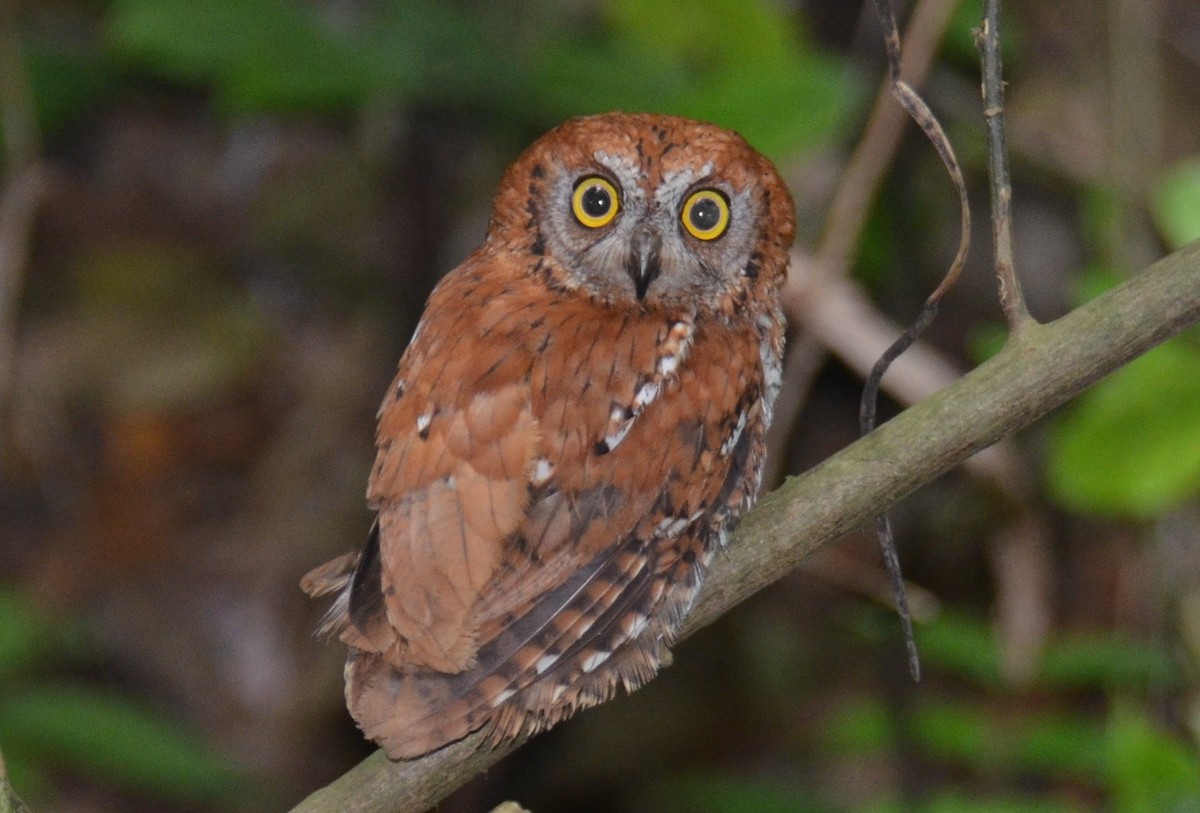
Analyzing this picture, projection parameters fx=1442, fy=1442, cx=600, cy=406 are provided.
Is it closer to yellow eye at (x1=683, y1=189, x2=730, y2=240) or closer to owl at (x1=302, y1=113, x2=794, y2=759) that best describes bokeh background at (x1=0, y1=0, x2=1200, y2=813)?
yellow eye at (x1=683, y1=189, x2=730, y2=240)

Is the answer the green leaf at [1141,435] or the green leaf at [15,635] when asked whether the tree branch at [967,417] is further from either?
the green leaf at [15,635]

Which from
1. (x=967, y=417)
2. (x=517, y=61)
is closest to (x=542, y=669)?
(x=967, y=417)

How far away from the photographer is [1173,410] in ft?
9.45

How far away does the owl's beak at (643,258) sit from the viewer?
103 inches

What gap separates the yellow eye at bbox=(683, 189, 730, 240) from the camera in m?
2.71

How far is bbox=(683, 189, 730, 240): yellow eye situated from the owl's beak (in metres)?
0.10

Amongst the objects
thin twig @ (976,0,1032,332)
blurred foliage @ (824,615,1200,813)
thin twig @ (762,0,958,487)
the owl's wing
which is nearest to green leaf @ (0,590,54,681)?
the owl's wing

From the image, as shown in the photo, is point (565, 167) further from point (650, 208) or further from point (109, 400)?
point (109, 400)

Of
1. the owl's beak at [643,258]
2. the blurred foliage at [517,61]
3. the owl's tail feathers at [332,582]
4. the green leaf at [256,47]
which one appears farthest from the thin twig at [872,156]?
the green leaf at [256,47]

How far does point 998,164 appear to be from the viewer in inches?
81.8

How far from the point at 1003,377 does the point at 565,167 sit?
0.98 m

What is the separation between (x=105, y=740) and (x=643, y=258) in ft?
7.42

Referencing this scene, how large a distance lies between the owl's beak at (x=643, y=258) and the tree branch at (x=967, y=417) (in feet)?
2.07

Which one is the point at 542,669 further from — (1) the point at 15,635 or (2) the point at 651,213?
(1) the point at 15,635
